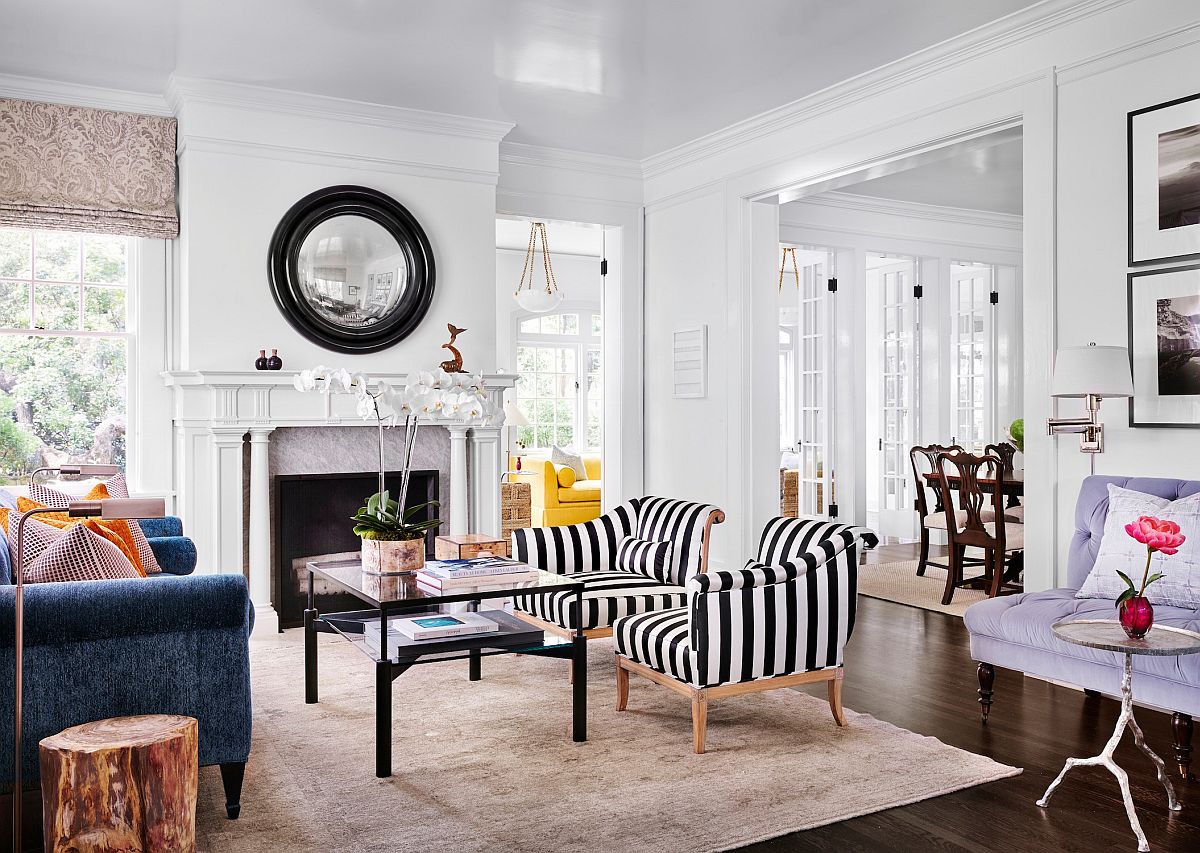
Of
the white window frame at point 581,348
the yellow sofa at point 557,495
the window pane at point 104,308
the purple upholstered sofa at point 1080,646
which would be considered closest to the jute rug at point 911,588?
the purple upholstered sofa at point 1080,646

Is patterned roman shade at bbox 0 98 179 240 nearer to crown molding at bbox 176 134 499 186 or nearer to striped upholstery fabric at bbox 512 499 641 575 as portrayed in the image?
crown molding at bbox 176 134 499 186

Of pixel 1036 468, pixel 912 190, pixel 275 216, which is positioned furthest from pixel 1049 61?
pixel 275 216

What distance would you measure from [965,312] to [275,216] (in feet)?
20.9

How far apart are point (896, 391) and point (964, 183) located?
1.96m

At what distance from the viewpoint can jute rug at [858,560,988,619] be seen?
6.10 m

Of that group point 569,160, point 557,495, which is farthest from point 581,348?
point 569,160

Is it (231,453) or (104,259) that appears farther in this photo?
(104,259)

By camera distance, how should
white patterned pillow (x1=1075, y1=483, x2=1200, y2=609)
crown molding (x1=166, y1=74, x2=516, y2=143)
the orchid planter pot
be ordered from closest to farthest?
white patterned pillow (x1=1075, y1=483, x2=1200, y2=609) → the orchid planter pot → crown molding (x1=166, y1=74, x2=516, y2=143)

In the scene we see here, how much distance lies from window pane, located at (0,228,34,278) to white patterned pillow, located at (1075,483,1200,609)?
5.46 meters

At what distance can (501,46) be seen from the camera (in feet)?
15.9

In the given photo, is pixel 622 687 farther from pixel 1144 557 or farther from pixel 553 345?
pixel 553 345

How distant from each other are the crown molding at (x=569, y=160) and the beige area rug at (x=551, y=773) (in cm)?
369

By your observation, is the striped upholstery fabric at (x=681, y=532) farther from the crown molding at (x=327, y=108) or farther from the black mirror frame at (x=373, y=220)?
the crown molding at (x=327, y=108)

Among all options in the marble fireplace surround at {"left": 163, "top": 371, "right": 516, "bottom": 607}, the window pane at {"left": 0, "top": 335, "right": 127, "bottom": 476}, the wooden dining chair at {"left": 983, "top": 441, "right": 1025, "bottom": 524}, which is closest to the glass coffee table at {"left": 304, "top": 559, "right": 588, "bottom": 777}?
the marble fireplace surround at {"left": 163, "top": 371, "right": 516, "bottom": 607}
